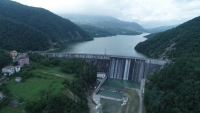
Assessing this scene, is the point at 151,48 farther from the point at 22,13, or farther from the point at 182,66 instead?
the point at 22,13

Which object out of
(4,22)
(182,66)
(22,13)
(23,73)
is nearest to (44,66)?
(23,73)

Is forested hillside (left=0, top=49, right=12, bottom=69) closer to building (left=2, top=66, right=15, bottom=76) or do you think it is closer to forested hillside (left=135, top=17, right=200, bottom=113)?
building (left=2, top=66, right=15, bottom=76)

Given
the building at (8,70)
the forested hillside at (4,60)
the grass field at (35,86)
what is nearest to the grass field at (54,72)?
the grass field at (35,86)

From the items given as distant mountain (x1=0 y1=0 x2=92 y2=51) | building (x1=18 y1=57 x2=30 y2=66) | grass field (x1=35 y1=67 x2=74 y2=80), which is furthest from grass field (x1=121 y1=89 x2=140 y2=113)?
distant mountain (x1=0 y1=0 x2=92 y2=51)

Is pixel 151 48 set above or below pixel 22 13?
below

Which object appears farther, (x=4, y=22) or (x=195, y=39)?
(x=4, y=22)

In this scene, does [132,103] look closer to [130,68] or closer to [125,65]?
[130,68]
